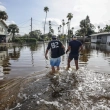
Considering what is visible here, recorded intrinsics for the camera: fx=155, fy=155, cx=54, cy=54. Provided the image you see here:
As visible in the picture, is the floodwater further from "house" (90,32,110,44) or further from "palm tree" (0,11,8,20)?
"house" (90,32,110,44)

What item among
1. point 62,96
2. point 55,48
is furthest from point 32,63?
point 62,96

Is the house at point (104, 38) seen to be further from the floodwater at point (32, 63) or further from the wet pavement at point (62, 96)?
the wet pavement at point (62, 96)

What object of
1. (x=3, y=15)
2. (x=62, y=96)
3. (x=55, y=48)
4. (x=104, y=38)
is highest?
(x=3, y=15)

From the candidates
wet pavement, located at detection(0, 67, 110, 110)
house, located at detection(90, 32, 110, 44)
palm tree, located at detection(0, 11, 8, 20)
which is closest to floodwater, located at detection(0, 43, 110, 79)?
wet pavement, located at detection(0, 67, 110, 110)

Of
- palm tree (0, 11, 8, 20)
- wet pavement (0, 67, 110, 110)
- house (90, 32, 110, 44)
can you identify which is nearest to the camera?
wet pavement (0, 67, 110, 110)

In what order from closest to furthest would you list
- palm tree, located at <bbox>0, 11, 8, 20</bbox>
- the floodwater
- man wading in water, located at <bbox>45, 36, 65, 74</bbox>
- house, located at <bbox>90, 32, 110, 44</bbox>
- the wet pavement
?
the wet pavement
man wading in water, located at <bbox>45, 36, 65, 74</bbox>
the floodwater
palm tree, located at <bbox>0, 11, 8, 20</bbox>
house, located at <bbox>90, 32, 110, 44</bbox>

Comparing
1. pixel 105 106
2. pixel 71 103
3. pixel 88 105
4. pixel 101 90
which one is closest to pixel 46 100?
pixel 71 103

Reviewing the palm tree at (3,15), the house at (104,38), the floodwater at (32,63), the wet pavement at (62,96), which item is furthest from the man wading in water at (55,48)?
the house at (104,38)

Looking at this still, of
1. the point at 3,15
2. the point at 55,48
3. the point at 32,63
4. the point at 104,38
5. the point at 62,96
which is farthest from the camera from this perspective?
the point at 104,38

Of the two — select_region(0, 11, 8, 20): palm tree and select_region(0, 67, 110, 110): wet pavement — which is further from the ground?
select_region(0, 11, 8, 20): palm tree

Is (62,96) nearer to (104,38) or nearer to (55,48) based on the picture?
(55,48)

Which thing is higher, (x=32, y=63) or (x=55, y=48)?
(x=55, y=48)

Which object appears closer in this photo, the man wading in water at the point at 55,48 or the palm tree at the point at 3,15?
the man wading in water at the point at 55,48

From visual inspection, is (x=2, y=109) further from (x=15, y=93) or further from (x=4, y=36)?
(x=4, y=36)
